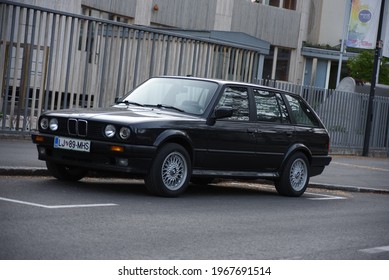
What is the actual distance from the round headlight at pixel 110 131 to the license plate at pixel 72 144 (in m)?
0.26

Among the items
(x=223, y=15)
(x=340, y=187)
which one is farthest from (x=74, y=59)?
(x=223, y=15)

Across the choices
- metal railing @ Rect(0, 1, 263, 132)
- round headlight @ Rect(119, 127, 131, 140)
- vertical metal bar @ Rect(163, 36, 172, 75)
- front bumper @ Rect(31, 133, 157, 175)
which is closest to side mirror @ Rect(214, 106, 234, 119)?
front bumper @ Rect(31, 133, 157, 175)

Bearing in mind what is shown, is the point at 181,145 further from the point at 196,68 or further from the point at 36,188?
the point at 196,68

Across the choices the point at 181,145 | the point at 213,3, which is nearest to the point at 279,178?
the point at 181,145

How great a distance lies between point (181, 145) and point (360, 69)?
36653 millimetres

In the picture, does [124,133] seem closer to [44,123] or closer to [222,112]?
[44,123]

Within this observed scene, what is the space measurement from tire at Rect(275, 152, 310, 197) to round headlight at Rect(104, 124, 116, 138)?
11.3 feet

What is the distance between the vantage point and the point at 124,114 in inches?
473

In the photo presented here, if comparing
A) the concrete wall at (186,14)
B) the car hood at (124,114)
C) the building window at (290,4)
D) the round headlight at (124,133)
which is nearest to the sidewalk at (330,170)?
the car hood at (124,114)

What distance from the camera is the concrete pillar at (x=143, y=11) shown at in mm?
38562

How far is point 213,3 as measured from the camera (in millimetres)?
42812

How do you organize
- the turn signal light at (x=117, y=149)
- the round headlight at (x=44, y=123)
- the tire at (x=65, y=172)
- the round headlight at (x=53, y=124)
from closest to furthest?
1. the turn signal light at (x=117, y=149)
2. the round headlight at (x=53, y=124)
3. the round headlight at (x=44, y=123)
4. the tire at (x=65, y=172)

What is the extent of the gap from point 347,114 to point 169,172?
19.5 metres

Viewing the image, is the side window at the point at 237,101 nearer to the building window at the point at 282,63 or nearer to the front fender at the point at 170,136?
the front fender at the point at 170,136
